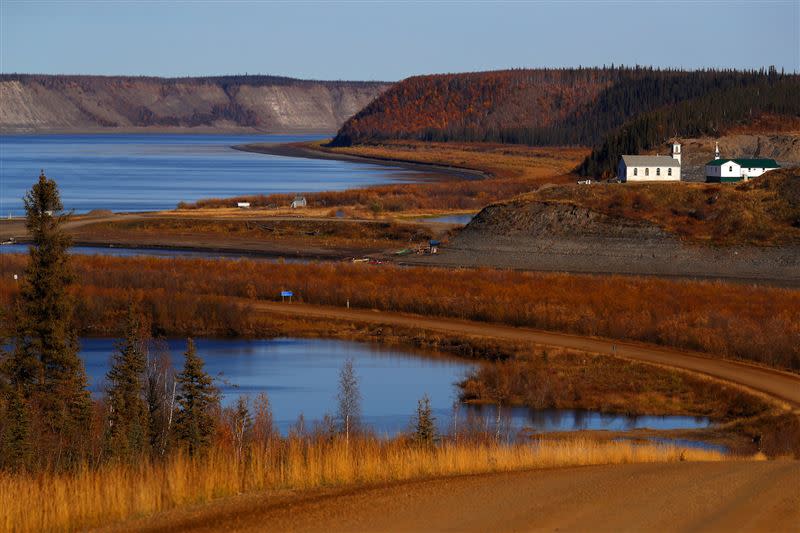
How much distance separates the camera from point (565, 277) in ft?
190

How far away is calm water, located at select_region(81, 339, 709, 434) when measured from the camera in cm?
3272

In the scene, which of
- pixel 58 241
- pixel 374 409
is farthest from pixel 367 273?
pixel 58 241

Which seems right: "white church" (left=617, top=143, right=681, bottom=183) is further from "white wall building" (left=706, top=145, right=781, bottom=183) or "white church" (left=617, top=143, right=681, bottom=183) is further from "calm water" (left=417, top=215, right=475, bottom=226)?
"calm water" (left=417, top=215, right=475, bottom=226)

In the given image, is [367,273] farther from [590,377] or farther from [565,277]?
[590,377]

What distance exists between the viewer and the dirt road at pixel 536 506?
1305cm

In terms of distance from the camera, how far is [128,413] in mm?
22906

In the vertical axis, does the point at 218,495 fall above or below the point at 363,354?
above

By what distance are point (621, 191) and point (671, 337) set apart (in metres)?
37.4

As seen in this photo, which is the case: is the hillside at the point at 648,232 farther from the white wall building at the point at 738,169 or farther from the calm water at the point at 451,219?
the calm water at the point at 451,219

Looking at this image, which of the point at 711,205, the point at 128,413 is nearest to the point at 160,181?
the point at 711,205

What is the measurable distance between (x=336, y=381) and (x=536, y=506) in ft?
82.2

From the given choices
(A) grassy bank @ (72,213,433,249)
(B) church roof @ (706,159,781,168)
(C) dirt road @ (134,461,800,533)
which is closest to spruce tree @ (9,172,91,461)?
(C) dirt road @ (134,461,800,533)

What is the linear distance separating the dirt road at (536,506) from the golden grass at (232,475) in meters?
0.50

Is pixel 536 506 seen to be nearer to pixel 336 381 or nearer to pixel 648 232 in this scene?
pixel 336 381
